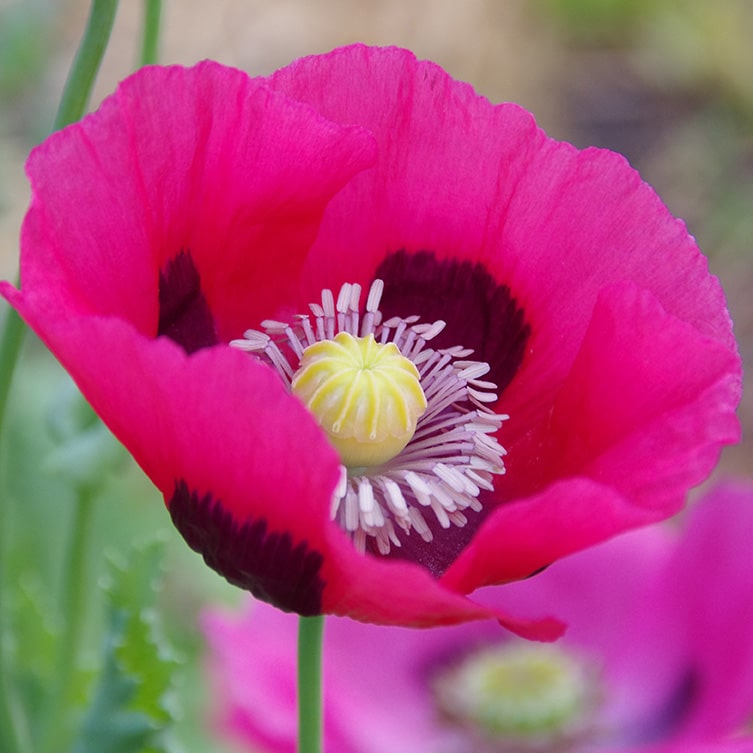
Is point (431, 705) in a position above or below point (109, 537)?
below

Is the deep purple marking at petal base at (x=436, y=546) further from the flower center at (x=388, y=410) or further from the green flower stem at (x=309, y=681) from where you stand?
the green flower stem at (x=309, y=681)

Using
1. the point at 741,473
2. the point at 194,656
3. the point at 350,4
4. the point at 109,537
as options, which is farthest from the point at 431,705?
the point at 350,4

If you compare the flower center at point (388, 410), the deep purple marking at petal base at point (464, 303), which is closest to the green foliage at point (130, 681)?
the flower center at point (388, 410)

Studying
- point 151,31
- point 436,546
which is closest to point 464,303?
point 436,546

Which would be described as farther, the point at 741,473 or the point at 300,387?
the point at 741,473

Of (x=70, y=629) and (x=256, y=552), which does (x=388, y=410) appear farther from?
(x=70, y=629)

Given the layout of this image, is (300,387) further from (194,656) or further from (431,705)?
(194,656)
